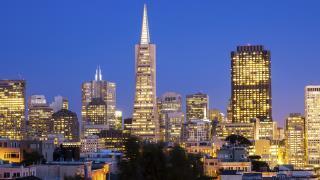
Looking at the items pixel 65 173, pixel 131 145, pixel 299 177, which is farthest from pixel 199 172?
pixel 299 177

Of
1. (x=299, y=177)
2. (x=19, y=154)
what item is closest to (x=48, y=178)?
(x=19, y=154)

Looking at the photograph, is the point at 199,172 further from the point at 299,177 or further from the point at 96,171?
the point at 299,177

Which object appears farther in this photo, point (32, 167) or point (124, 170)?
point (32, 167)

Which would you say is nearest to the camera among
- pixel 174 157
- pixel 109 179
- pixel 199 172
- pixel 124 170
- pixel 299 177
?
pixel 124 170

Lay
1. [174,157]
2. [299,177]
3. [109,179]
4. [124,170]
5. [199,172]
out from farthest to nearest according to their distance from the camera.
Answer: [299,177], [109,179], [199,172], [174,157], [124,170]

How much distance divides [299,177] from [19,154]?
31827 millimetres

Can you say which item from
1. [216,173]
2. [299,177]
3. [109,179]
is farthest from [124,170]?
[299,177]

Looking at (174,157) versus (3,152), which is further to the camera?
(3,152)

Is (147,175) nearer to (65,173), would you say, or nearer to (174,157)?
(174,157)

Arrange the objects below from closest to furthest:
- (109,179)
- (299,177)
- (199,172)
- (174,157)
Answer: (174,157), (199,172), (109,179), (299,177)

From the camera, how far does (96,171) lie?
8938cm

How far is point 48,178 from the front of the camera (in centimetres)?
8400

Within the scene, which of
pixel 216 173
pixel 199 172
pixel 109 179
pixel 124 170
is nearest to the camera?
pixel 124 170

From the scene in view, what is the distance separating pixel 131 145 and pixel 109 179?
74.0 feet
